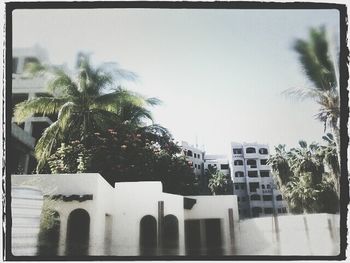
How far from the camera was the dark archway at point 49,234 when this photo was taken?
616 centimetres

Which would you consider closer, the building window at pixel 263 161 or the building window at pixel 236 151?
the building window at pixel 263 161

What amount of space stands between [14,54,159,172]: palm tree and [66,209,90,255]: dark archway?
1.04m

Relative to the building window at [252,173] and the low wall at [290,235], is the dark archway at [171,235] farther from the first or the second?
the building window at [252,173]

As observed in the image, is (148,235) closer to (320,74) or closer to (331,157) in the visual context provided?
(331,157)

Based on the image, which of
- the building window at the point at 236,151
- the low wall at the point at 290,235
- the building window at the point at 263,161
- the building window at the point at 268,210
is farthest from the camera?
the building window at the point at 236,151

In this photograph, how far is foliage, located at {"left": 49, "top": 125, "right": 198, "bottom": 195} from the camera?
6586mm

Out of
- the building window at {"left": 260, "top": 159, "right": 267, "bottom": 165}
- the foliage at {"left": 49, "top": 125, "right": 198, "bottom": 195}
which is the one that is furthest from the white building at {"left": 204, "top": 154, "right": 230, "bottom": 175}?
the building window at {"left": 260, "top": 159, "right": 267, "bottom": 165}

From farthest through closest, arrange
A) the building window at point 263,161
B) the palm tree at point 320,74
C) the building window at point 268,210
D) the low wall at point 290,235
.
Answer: the building window at point 263,161
the palm tree at point 320,74
the building window at point 268,210
the low wall at point 290,235

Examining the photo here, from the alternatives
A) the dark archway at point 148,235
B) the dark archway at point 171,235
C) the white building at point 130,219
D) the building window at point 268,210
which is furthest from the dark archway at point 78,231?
the building window at point 268,210

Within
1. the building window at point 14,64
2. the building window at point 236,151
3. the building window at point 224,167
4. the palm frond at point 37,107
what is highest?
the building window at point 14,64

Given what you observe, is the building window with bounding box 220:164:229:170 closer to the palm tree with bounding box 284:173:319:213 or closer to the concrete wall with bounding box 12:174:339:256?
the concrete wall with bounding box 12:174:339:256

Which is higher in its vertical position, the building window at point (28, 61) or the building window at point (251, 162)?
the building window at point (28, 61)

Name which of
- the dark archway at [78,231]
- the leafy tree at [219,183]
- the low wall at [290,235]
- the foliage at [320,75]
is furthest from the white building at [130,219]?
the foliage at [320,75]

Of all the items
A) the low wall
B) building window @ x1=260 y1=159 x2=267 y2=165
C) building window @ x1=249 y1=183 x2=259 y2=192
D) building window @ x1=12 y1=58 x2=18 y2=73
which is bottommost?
the low wall
